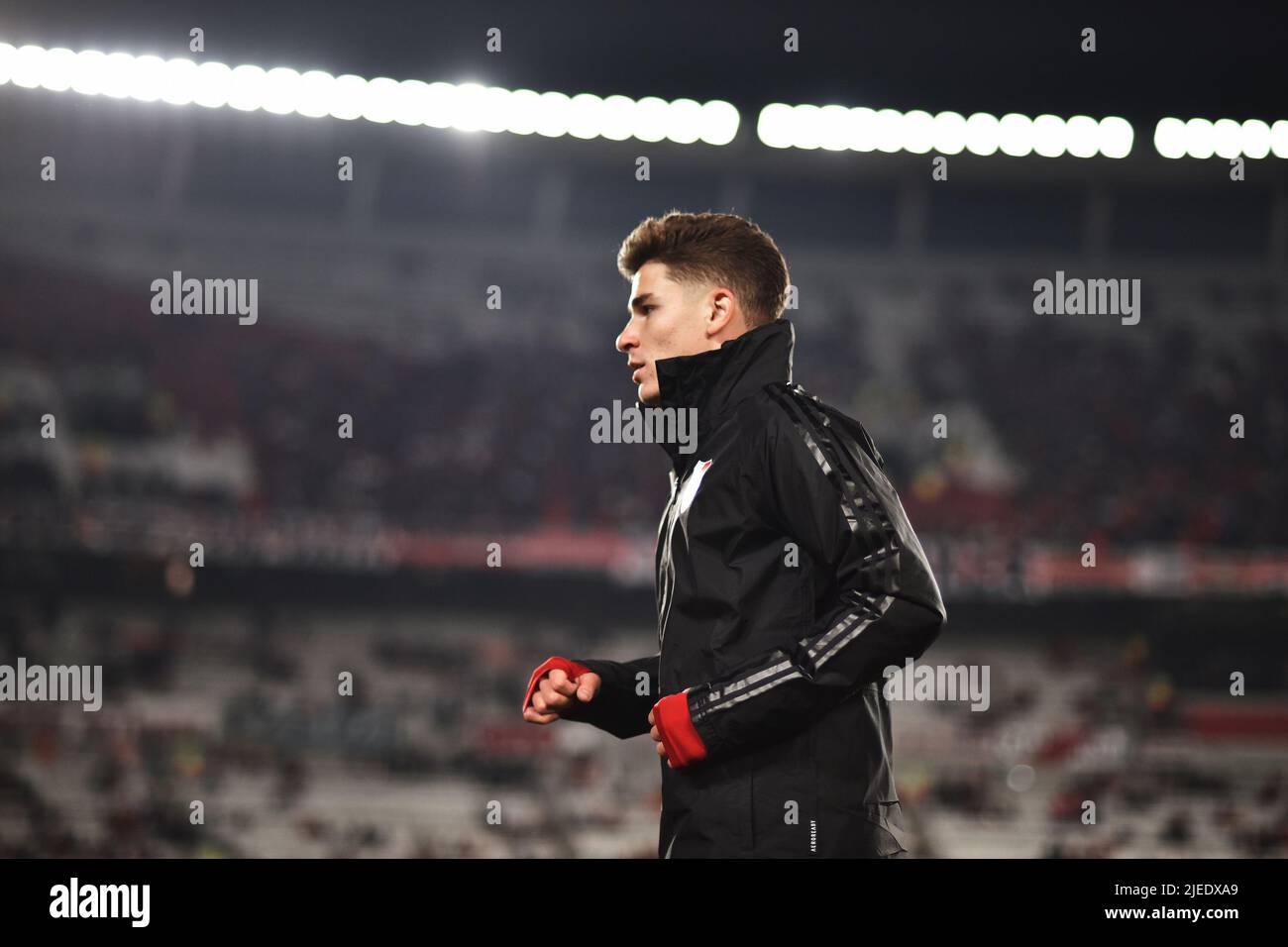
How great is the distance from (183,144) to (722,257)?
20.5 m

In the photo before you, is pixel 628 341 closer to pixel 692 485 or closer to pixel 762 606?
pixel 692 485

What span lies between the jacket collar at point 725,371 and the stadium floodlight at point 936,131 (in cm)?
1562

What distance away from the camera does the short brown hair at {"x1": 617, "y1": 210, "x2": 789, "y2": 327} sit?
95.3 inches

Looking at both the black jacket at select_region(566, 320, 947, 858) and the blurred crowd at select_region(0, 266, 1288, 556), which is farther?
the blurred crowd at select_region(0, 266, 1288, 556)

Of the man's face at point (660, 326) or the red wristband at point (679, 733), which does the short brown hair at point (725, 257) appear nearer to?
the man's face at point (660, 326)

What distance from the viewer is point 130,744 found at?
46.2ft

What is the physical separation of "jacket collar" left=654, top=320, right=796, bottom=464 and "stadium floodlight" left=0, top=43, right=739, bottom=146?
49.4 ft

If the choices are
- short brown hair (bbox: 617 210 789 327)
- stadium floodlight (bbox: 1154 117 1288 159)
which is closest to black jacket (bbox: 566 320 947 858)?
short brown hair (bbox: 617 210 789 327)

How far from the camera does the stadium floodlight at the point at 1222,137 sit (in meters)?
16.7

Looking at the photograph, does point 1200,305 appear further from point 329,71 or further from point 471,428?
point 329,71

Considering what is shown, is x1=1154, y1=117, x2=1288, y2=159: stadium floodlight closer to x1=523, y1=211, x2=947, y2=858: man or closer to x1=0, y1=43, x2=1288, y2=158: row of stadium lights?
x1=0, y1=43, x2=1288, y2=158: row of stadium lights

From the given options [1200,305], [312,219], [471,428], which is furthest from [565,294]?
[1200,305]

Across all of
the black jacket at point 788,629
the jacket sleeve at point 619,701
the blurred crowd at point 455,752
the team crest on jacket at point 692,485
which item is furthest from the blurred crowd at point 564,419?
the black jacket at point 788,629

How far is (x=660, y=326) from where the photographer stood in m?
2.42
